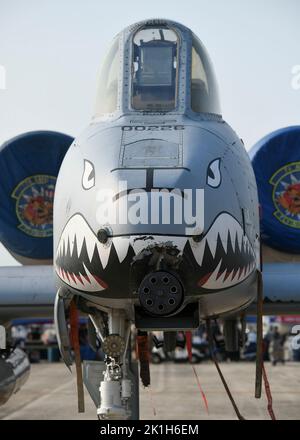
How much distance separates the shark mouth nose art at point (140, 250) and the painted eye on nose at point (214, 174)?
247 mm

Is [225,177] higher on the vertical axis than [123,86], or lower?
lower

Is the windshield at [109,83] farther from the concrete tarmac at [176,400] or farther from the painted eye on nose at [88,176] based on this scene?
the concrete tarmac at [176,400]

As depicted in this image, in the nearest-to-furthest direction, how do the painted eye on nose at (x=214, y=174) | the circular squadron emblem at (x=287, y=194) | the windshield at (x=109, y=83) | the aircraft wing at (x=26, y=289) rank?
1. the painted eye on nose at (x=214, y=174)
2. the windshield at (x=109, y=83)
3. the aircraft wing at (x=26, y=289)
4. the circular squadron emblem at (x=287, y=194)

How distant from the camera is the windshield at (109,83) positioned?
7438 mm

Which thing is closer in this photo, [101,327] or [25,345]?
[101,327]

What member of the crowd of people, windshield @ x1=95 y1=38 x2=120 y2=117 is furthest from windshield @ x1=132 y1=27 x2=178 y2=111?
the crowd of people

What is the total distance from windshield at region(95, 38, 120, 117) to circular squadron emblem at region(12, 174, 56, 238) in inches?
100

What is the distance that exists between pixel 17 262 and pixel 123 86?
12.2 ft

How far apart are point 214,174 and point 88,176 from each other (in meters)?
0.93

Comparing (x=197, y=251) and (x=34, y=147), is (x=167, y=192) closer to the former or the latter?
(x=197, y=251)

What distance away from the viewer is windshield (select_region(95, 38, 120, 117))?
744 centimetres

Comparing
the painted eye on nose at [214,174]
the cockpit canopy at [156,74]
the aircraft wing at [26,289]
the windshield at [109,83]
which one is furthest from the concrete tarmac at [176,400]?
the painted eye on nose at [214,174]

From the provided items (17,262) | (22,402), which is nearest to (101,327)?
(17,262)

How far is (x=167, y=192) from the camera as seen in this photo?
6023 millimetres
